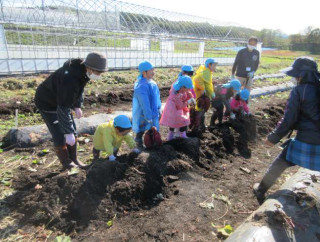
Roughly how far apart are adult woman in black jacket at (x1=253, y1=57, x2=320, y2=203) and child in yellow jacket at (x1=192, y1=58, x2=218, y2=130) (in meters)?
2.32

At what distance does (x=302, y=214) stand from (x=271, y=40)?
43.6m

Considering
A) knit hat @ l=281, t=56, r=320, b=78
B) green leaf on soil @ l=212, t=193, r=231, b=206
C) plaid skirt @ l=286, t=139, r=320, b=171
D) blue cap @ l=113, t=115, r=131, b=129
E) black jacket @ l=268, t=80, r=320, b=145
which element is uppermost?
knit hat @ l=281, t=56, r=320, b=78

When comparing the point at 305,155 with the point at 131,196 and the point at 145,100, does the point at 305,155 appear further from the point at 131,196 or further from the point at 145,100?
the point at 145,100

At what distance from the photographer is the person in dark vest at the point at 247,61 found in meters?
7.22

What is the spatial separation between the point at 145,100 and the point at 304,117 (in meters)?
2.25

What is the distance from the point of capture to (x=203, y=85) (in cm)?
554

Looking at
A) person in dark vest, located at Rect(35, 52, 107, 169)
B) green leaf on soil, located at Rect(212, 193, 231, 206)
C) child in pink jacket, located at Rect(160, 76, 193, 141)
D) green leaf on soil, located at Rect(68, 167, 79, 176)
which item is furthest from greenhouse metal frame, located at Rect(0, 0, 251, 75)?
green leaf on soil, located at Rect(212, 193, 231, 206)

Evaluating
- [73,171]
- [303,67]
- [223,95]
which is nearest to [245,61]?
[223,95]

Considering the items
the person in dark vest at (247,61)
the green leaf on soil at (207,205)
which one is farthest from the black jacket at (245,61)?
the green leaf on soil at (207,205)

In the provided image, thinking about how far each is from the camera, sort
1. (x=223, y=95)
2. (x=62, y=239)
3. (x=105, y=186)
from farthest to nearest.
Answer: (x=223, y=95) < (x=105, y=186) < (x=62, y=239)

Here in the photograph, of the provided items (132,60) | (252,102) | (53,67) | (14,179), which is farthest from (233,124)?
(132,60)

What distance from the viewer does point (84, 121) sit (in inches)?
225

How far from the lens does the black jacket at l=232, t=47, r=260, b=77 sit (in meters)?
7.25

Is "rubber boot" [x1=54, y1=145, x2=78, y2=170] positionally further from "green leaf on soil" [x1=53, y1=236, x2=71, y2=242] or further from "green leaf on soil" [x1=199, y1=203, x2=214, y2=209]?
"green leaf on soil" [x1=199, y1=203, x2=214, y2=209]
